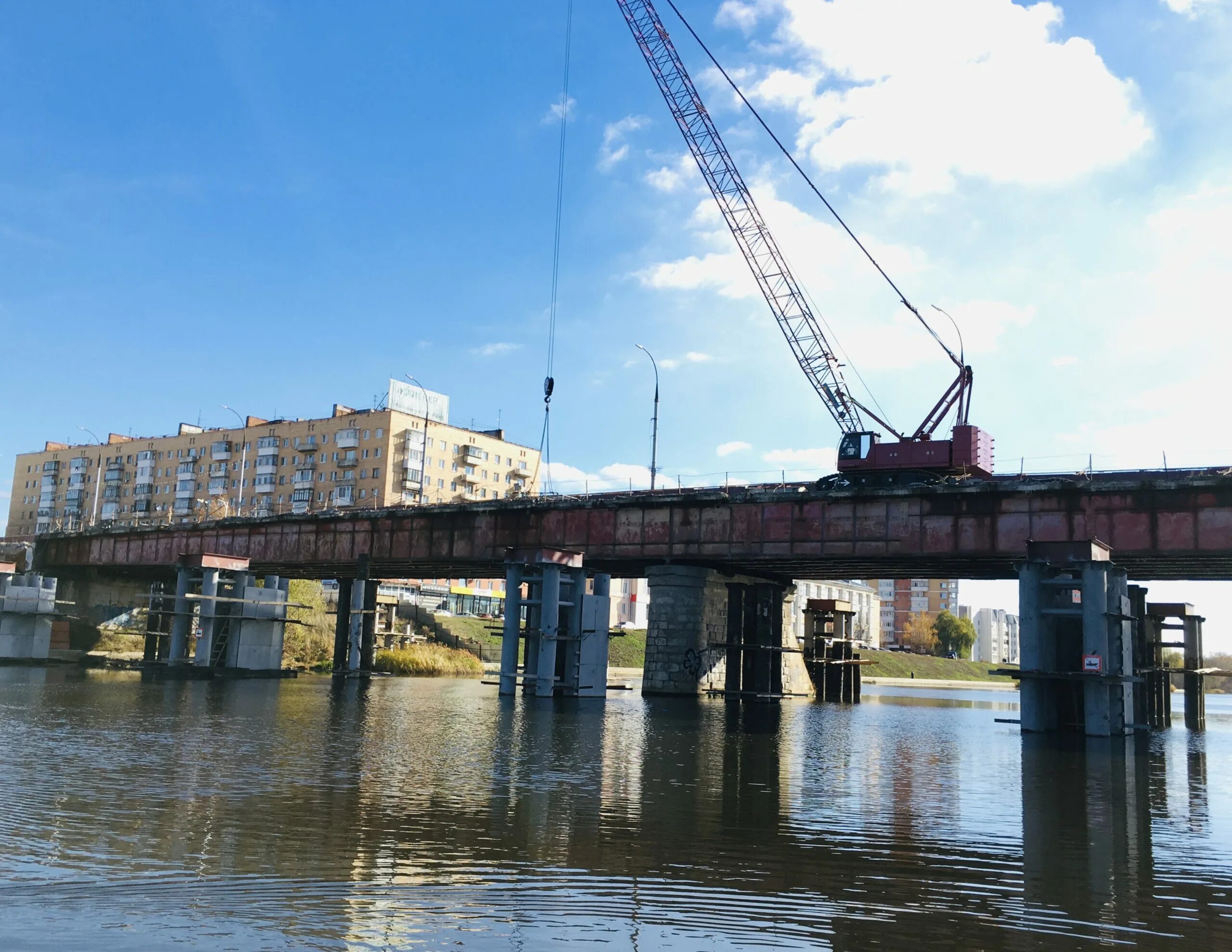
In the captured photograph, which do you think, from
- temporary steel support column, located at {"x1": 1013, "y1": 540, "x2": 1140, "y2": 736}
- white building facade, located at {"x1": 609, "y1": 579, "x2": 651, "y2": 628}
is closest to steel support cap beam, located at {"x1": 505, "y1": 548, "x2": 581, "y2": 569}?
temporary steel support column, located at {"x1": 1013, "y1": 540, "x2": 1140, "y2": 736}

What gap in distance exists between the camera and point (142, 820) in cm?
1368

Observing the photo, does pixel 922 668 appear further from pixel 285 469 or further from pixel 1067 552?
pixel 1067 552

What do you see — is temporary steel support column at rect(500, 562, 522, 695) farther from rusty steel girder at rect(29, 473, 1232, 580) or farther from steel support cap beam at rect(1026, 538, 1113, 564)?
steel support cap beam at rect(1026, 538, 1113, 564)

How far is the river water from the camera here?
9.37 metres

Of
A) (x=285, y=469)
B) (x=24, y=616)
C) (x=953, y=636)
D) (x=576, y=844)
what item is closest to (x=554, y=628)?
(x=576, y=844)

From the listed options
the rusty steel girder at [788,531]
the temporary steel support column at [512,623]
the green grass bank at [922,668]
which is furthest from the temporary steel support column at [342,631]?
the green grass bank at [922,668]

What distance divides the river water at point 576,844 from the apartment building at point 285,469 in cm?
11169

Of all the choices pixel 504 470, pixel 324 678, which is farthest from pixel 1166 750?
pixel 504 470

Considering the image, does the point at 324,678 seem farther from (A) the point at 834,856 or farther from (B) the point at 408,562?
(A) the point at 834,856

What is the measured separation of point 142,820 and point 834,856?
9023 mm

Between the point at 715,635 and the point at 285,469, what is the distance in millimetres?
112537

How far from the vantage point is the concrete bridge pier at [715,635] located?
192 ft

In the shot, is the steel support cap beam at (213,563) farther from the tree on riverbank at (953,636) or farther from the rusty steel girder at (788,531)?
the tree on riverbank at (953,636)

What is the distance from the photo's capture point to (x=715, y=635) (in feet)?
200
